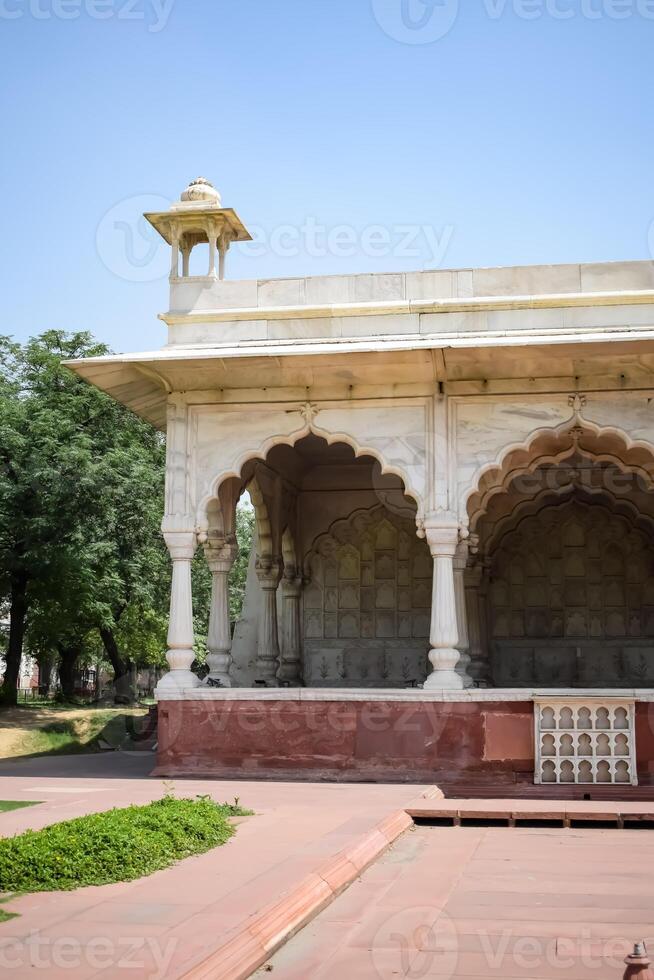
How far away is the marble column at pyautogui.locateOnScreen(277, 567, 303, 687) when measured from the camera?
56.2 feet

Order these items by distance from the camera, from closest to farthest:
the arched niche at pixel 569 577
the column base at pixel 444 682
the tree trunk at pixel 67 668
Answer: the column base at pixel 444 682 < the arched niche at pixel 569 577 < the tree trunk at pixel 67 668

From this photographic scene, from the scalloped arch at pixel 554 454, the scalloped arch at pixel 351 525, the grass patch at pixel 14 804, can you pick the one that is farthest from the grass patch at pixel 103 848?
the scalloped arch at pixel 351 525

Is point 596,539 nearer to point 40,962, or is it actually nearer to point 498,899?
point 498,899

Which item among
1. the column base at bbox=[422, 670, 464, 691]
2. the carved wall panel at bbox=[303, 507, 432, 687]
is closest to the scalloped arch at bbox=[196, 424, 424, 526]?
the column base at bbox=[422, 670, 464, 691]

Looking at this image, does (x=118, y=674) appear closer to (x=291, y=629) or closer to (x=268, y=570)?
(x=291, y=629)

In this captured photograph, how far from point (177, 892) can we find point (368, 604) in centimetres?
1189

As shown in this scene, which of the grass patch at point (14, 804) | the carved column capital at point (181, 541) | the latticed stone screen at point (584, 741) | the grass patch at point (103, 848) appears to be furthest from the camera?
the carved column capital at point (181, 541)

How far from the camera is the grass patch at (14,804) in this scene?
888cm

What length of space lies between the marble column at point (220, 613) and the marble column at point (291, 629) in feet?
5.99

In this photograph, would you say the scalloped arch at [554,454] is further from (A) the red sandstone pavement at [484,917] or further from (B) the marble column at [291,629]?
(A) the red sandstone pavement at [484,917]

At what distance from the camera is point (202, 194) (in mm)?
13242

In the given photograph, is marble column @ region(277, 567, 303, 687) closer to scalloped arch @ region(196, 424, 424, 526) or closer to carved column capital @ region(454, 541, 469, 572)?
carved column capital @ region(454, 541, 469, 572)

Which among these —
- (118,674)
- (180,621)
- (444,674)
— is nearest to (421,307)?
(444,674)

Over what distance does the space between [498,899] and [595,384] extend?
7394 millimetres
